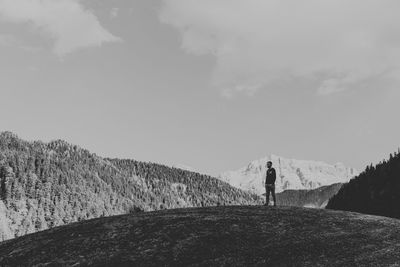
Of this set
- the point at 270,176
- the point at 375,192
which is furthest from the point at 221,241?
the point at 375,192

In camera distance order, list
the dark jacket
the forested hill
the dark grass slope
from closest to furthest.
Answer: the dark grass slope < the dark jacket < the forested hill

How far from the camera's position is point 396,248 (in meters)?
25.4

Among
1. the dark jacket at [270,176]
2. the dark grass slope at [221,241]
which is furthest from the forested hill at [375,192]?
the dark grass slope at [221,241]

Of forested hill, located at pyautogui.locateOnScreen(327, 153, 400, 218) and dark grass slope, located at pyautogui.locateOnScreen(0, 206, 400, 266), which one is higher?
forested hill, located at pyautogui.locateOnScreen(327, 153, 400, 218)

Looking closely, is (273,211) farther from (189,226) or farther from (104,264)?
(104,264)

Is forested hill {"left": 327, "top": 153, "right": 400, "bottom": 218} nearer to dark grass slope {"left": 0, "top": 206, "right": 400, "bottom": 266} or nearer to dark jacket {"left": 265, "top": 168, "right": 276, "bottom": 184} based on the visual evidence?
dark jacket {"left": 265, "top": 168, "right": 276, "bottom": 184}

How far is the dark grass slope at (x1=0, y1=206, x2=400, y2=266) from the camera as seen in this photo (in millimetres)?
25172

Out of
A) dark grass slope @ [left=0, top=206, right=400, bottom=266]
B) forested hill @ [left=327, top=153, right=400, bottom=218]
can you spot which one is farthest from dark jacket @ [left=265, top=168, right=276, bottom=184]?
forested hill @ [left=327, top=153, right=400, bottom=218]

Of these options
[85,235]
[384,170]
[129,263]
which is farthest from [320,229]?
[384,170]

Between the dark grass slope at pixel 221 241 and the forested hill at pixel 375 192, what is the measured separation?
332ft

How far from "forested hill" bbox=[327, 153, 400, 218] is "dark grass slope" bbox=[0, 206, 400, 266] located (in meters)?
101

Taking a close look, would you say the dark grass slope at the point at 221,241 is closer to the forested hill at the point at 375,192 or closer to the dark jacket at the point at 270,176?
the dark jacket at the point at 270,176

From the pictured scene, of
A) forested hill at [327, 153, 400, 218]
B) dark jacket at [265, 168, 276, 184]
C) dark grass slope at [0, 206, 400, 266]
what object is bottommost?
dark grass slope at [0, 206, 400, 266]

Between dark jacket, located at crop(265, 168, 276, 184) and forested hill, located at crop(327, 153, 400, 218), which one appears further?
forested hill, located at crop(327, 153, 400, 218)
